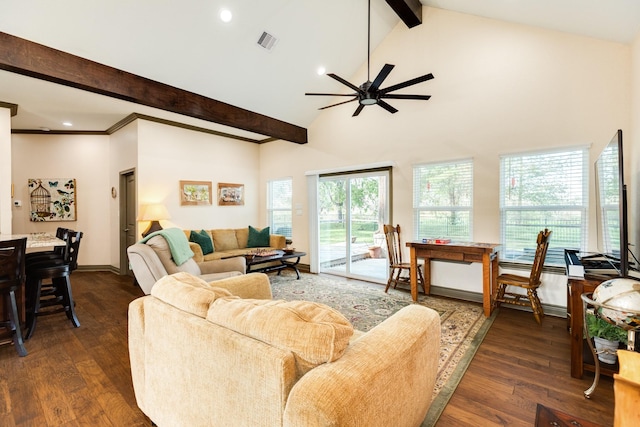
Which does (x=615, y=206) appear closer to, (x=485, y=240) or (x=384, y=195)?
(x=485, y=240)

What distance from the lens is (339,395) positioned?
86cm

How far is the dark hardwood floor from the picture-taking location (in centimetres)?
183

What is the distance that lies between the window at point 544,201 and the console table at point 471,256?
13.9 inches

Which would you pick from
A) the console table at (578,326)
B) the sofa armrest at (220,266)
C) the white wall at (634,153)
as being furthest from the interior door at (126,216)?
the white wall at (634,153)

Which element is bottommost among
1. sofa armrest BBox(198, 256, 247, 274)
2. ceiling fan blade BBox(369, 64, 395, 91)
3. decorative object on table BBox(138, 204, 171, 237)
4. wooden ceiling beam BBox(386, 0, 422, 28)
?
sofa armrest BBox(198, 256, 247, 274)

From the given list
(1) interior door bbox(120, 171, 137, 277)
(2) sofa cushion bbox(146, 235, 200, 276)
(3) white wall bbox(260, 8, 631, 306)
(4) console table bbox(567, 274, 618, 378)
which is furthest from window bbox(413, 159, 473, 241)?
(1) interior door bbox(120, 171, 137, 277)

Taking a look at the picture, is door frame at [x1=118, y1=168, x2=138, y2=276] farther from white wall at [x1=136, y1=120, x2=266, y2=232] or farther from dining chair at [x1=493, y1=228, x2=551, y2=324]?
dining chair at [x1=493, y1=228, x2=551, y2=324]

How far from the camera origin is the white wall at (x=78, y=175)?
18.6 feet

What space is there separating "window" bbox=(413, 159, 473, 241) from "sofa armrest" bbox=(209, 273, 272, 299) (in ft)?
9.66

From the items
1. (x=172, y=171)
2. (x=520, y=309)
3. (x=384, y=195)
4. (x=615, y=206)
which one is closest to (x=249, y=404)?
(x=615, y=206)

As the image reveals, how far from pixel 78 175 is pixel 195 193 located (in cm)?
243

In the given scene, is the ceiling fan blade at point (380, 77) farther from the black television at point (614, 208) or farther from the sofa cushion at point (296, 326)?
the sofa cushion at point (296, 326)

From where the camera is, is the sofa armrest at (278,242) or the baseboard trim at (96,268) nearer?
the baseboard trim at (96,268)

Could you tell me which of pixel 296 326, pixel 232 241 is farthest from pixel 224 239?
pixel 296 326
